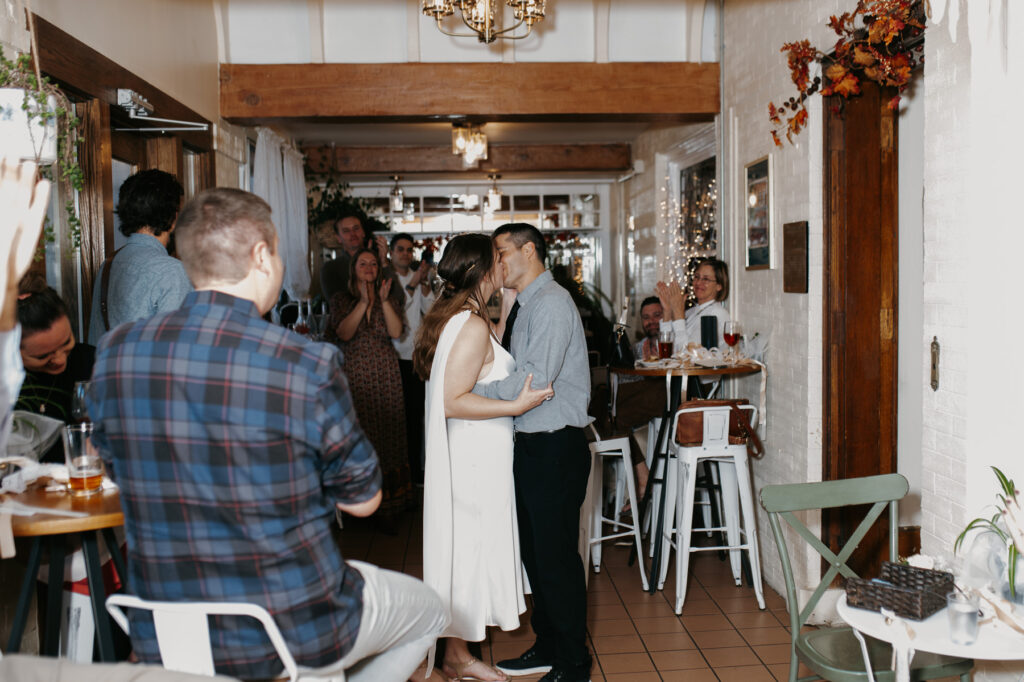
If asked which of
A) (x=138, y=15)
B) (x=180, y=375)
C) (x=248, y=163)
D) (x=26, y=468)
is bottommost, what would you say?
(x=26, y=468)

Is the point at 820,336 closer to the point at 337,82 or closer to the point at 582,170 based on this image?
the point at 337,82

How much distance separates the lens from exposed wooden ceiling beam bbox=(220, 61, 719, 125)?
17.2 feet

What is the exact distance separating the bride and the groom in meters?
0.07

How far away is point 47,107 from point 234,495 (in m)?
1.44

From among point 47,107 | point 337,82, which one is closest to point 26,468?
point 47,107

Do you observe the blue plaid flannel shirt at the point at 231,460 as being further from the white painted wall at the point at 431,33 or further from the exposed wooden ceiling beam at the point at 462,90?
the white painted wall at the point at 431,33

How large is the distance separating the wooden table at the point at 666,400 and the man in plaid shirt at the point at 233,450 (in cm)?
247

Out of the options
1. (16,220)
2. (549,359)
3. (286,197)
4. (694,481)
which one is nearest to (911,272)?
(694,481)

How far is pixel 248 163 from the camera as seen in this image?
603 centimetres

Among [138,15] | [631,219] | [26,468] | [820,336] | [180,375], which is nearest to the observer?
[180,375]

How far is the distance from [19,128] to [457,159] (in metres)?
6.41

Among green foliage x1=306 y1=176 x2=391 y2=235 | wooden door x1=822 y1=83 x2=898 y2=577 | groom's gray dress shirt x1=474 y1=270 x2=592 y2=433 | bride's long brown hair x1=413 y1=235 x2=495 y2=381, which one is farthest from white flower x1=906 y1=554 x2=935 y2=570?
green foliage x1=306 y1=176 x2=391 y2=235

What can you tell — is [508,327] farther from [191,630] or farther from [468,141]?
[468,141]

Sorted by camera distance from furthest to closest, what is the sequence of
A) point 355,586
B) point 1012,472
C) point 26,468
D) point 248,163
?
1. point 248,163
2. point 1012,472
3. point 26,468
4. point 355,586
